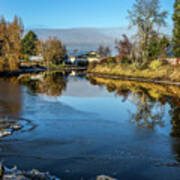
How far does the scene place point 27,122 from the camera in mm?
10766

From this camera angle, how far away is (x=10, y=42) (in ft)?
179

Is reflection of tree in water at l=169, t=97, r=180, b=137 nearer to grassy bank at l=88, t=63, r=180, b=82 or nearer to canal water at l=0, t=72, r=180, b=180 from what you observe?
canal water at l=0, t=72, r=180, b=180

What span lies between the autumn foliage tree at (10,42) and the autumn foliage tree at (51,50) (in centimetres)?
3217

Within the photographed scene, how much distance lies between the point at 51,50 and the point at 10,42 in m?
35.1

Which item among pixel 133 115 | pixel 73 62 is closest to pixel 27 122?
pixel 133 115

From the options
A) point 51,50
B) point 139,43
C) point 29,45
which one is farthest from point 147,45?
point 29,45

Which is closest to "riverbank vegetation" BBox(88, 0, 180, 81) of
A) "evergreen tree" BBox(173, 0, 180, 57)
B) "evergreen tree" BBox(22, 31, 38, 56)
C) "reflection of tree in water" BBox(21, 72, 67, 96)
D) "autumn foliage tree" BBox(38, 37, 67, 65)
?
"evergreen tree" BBox(173, 0, 180, 57)

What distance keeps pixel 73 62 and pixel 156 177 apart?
99.5 m

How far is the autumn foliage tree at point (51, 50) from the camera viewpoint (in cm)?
8875

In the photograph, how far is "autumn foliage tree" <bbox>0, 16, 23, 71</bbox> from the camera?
52.4m


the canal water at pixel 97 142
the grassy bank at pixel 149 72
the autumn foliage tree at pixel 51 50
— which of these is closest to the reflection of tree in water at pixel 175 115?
the canal water at pixel 97 142

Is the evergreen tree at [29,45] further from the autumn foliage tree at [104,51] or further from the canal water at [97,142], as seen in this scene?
the canal water at [97,142]

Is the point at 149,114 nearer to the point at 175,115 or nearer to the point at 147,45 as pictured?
the point at 175,115

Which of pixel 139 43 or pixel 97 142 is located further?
pixel 139 43
